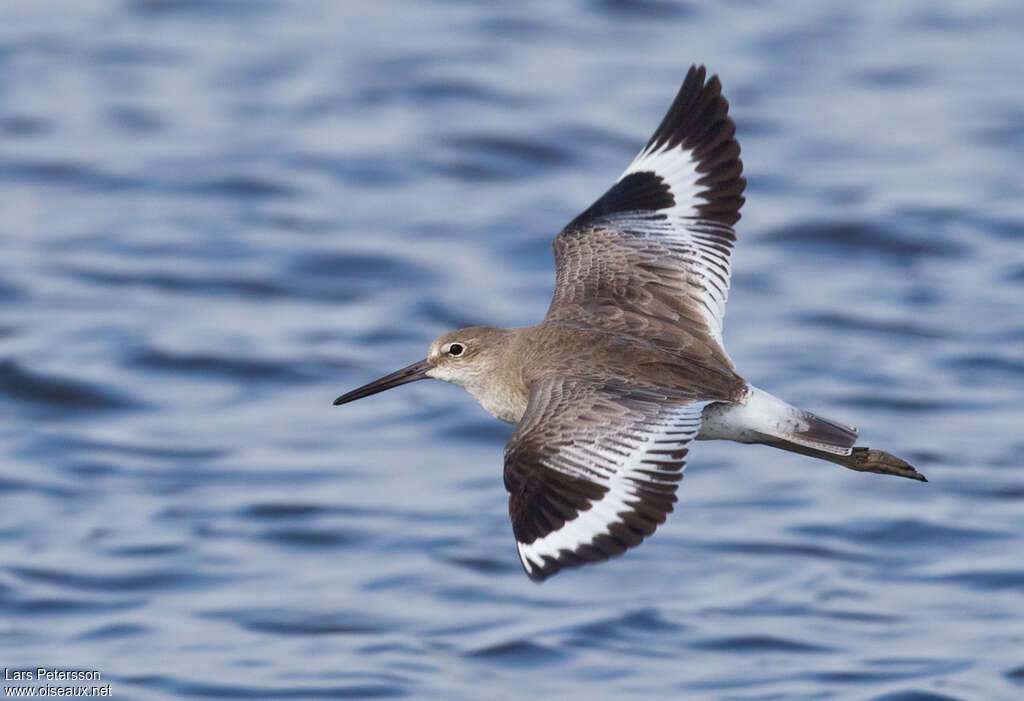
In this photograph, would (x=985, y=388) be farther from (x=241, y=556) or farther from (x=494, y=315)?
(x=241, y=556)

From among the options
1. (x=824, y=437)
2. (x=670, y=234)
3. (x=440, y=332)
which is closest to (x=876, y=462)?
(x=824, y=437)

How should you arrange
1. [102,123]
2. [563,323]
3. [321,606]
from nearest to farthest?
1. [563,323]
2. [321,606]
3. [102,123]

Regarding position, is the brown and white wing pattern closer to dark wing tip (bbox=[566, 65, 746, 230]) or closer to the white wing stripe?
the white wing stripe

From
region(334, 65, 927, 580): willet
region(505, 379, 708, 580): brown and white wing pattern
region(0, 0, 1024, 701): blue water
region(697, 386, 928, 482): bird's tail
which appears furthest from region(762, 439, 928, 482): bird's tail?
region(0, 0, 1024, 701): blue water

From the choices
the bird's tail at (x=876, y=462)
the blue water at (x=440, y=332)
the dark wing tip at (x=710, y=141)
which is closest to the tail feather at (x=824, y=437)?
the bird's tail at (x=876, y=462)

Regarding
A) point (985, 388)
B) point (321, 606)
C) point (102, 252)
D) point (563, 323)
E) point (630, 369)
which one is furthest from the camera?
point (102, 252)

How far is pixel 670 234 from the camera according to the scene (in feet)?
30.7

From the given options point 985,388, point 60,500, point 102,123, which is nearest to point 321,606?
point 60,500

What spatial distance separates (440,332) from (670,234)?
19.7 ft

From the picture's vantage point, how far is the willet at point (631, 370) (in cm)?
726

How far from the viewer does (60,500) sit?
43.1 ft

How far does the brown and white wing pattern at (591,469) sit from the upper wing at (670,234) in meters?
1.16

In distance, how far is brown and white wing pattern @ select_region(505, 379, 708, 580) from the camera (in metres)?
7.07

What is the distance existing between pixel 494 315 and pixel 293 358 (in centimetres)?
155
